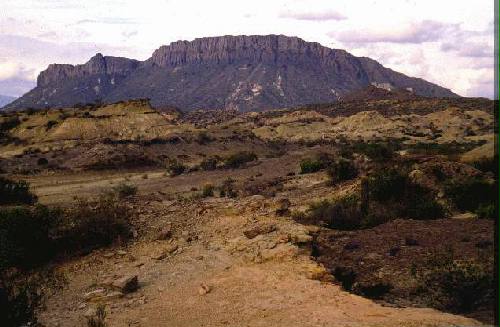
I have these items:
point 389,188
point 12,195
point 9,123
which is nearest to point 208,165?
point 12,195

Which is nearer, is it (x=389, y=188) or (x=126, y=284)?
(x=126, y=284)

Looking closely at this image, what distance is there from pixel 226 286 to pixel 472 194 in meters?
8.51

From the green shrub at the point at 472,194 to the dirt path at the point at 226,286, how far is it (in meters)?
4.84

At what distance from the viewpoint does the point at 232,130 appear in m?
64.5

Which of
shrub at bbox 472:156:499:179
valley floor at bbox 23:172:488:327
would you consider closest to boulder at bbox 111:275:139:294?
valley floor at bbox 23:172:488:327

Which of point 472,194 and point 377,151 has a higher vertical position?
point 472,194

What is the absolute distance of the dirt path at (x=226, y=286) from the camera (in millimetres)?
8727

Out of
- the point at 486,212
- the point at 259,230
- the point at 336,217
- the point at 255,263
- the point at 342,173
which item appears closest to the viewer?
the point at 255,263

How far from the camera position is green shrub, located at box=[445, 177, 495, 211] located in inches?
581

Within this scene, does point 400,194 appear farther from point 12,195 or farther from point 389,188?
point 12,195

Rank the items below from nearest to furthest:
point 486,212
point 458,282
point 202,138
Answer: point 458,282
point 486,212
point 202,138

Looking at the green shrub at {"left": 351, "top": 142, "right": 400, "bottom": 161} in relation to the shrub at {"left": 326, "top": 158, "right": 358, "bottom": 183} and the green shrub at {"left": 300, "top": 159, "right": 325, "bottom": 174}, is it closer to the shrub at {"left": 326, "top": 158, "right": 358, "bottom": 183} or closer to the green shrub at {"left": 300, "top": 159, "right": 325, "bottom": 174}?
the green shrub at {"left": 300, "top": 159, "right": 325, "bottom": 174}

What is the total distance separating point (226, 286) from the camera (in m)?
10.7

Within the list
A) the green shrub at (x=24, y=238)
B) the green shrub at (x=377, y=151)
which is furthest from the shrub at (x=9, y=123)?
the green shrub at (x=24, y=238)
